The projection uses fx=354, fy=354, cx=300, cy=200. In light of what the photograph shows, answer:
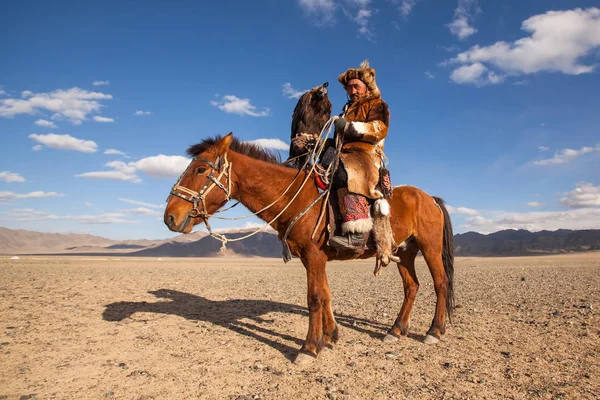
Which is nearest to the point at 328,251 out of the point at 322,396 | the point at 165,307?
the point at 322,396

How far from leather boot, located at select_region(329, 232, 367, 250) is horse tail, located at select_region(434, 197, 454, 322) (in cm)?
257

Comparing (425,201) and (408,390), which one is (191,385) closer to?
(408,390)

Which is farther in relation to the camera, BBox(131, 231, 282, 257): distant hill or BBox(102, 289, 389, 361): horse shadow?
BBox(131, 231, 282, 257): distant hill

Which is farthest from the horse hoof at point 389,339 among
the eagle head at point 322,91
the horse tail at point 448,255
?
the eagle head at point 322,91

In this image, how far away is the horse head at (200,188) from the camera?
4922mm

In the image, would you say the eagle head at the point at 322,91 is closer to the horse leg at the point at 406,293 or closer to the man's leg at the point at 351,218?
the man's leg at the point at 351,218

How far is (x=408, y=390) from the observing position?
4.05 m

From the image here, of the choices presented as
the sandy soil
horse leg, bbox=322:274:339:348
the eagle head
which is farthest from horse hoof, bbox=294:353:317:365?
the eagle head

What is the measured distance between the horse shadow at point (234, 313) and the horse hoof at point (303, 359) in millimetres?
212

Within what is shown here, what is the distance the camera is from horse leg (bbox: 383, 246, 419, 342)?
20.7 feet

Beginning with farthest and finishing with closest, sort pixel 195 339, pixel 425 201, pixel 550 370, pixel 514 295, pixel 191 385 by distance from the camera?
pixel 514 295 < pixel 425 201 < pixel 195 339 < pixel 550 370 < pixel 191 385

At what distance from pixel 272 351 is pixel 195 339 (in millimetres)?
1467

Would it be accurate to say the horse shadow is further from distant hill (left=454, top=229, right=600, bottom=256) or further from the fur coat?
distant hill (left=454, top=229, right=600, bottom=256)

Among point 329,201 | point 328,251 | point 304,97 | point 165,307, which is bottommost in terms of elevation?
point 165,307
